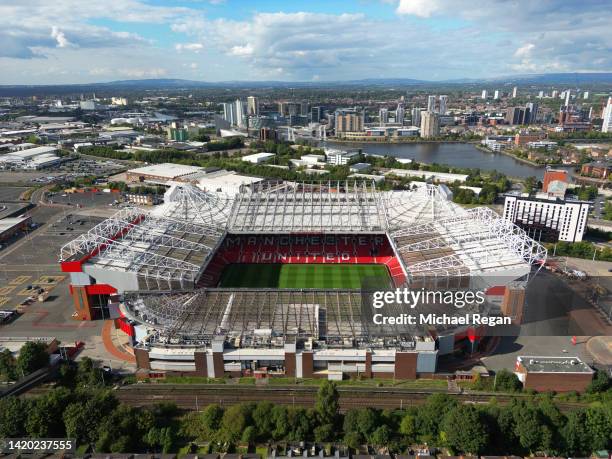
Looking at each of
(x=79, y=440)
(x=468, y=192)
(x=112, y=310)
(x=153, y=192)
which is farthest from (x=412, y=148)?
(x=79, y=440)

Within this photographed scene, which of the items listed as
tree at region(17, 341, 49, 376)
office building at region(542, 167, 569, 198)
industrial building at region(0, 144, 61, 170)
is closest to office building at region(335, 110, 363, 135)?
industrial building at region(0, 144, 61, 170)

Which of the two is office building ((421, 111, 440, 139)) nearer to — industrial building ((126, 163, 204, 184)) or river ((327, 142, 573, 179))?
river ((327, 142, 573, 179))

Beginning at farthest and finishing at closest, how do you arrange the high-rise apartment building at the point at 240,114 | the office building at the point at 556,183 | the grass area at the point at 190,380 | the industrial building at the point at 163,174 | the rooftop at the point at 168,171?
the high-rise apartment building at the point at 240,114
the rooftop at the point at 168,171
the industrial building at the point at 163,174
the office building at the point at 556,183
the grass area at the point at 190,380

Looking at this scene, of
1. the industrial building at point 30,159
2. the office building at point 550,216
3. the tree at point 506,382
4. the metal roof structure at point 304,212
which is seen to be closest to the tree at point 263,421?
the tree at point 506,382

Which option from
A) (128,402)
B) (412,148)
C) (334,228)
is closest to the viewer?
(128,402)

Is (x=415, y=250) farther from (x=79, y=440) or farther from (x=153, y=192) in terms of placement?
(x=153, y=192)

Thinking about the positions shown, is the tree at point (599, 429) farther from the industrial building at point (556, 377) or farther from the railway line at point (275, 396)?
the industrial building at point (556, 377)
